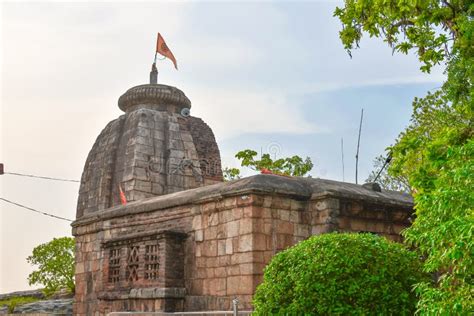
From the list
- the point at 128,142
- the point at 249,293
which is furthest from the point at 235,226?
the point at 128,142

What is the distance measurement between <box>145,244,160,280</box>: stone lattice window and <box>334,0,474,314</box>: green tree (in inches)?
167

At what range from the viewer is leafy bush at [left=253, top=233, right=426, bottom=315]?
7051 millimetres

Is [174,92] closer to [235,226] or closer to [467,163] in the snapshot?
[235,226]

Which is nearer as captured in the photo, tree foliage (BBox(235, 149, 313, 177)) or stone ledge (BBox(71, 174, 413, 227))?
stone ledge (BBox(71, 174, 413, 227))

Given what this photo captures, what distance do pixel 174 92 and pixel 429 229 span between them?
1893cm

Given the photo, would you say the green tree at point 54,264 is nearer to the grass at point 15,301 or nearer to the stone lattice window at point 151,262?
the grass at point 15,301

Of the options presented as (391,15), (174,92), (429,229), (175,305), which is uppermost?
(174,92)

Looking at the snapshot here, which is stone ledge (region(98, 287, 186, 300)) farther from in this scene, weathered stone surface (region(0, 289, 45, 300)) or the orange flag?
the orange flag

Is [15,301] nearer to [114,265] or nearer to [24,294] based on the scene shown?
[24,294]

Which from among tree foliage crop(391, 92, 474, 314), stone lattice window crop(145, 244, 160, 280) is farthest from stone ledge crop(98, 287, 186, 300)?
tree foliage crop(391, 92, 474, 314)

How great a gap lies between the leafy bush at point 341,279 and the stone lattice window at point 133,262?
14.5 feet

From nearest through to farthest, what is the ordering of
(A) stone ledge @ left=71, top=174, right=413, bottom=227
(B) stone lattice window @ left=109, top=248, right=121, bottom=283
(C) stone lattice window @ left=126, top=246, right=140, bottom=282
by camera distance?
(A) stone ledge @ left=71, top=174, right=413, bottom=227 < (C) stone lattice window @ left=126, top=246, right=140, bottom=282 < (B) stone lattice window @ left=109, top=248, right=121, bottom=283

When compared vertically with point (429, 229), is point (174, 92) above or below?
above

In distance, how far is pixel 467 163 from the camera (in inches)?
231
